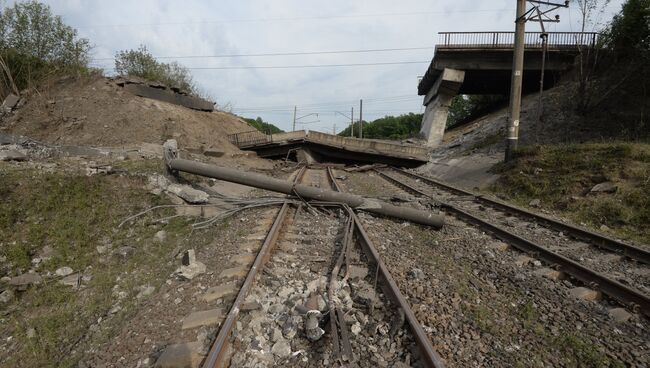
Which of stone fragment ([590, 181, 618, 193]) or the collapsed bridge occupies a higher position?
the collapsed bridge

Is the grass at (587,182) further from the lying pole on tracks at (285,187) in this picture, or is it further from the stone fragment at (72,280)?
the stone fragment at (72,280)

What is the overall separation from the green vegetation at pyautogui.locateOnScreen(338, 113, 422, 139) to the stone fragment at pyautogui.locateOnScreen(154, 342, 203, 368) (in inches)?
3625

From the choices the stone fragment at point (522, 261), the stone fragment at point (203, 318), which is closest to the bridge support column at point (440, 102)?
the stone fragment at point (522, 261)

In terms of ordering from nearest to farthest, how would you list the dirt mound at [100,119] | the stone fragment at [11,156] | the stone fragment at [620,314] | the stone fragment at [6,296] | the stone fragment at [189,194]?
the stone fragment at [620,314] < the stone fragment at [6,296] < the stone fragment at [189,194] < the stone fragment at [11,156] < the dirt mound at [100,119]

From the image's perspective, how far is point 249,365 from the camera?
9.21ft

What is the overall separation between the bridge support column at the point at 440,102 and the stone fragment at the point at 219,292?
2405 cm

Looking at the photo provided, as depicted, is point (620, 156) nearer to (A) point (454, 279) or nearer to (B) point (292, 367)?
(A) point (454, 279)

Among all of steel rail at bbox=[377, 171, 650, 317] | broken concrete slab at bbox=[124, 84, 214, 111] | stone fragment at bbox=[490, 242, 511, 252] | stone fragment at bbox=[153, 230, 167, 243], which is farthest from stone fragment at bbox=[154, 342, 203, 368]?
broken concrete slab at bbox=[124, 84, 214, 111]

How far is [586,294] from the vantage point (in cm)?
423

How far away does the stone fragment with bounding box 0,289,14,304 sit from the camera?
15.1 feet

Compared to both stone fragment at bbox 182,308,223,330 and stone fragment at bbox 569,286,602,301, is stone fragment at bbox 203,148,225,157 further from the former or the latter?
stone fragment at bbox 569,286,602,301

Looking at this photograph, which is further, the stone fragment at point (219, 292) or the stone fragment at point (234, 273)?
the stone fragment at point (234, 273)

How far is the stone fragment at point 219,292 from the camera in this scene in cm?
385

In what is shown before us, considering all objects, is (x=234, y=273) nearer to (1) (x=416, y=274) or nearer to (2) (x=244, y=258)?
(2) (x=244, y=258)
